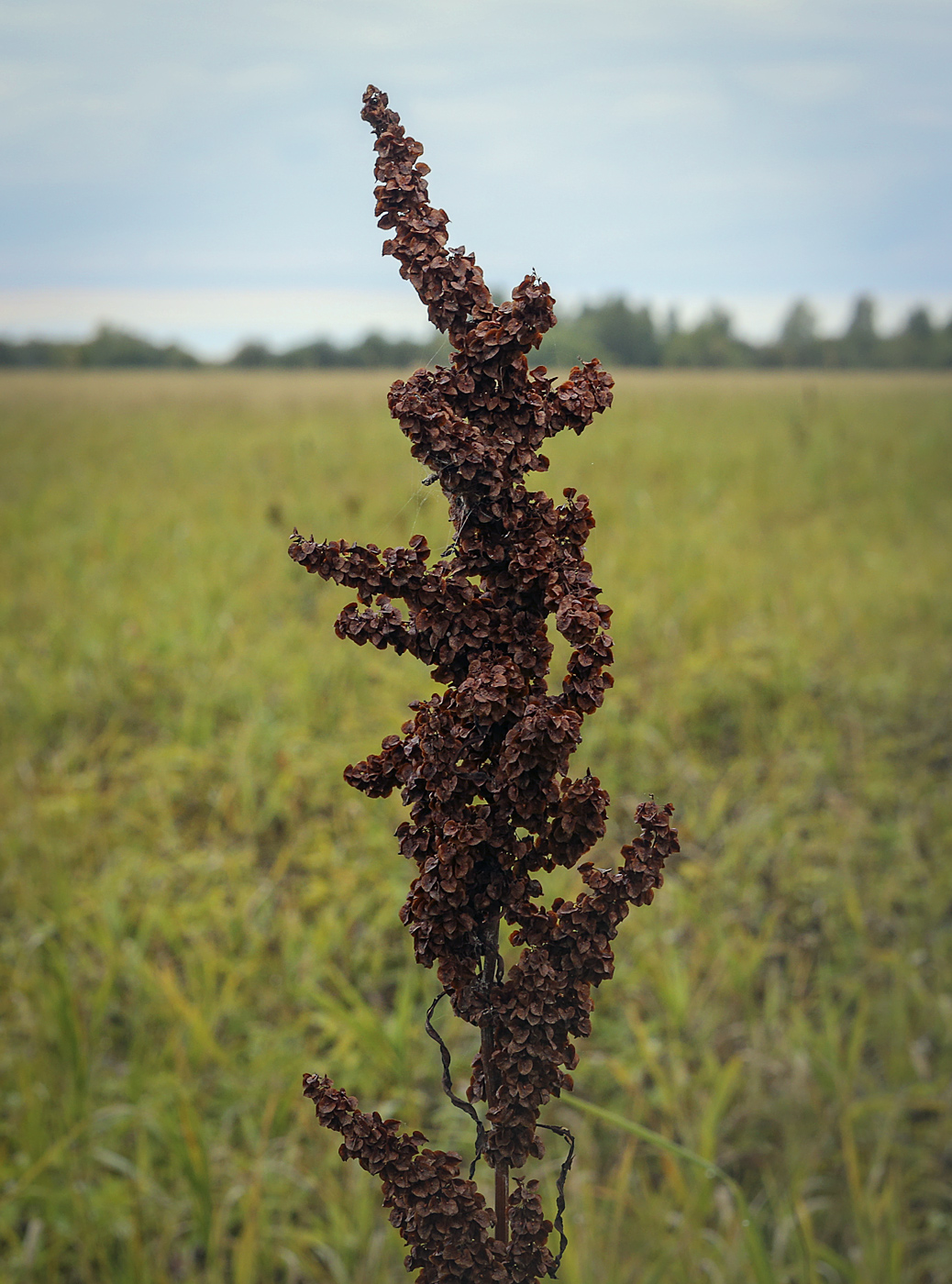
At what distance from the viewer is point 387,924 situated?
413cm

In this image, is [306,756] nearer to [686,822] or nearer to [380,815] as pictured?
Answer: [380,815]

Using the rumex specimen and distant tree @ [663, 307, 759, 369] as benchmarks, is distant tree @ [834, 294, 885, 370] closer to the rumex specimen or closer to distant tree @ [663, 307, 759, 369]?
distant tree @ [663, 307, 759, 369]

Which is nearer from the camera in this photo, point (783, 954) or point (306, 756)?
point (783, 954)

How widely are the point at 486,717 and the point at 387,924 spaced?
341 cm

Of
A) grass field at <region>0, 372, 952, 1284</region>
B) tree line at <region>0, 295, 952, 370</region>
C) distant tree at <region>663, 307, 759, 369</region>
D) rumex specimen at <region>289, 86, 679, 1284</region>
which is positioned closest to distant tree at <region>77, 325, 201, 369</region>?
tree line at <region>0, 295, 952, 370</region>

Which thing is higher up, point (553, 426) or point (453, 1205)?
point (553, 426)

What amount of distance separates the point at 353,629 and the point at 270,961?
3236 millimetres

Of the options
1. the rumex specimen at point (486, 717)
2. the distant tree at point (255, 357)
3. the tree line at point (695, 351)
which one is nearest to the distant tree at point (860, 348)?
the tree line at point (695, 351)

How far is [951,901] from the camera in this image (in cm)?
418

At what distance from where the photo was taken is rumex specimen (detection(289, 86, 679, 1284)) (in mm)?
965

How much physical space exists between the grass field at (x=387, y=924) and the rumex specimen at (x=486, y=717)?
0.16 m

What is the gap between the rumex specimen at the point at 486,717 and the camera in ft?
3.17

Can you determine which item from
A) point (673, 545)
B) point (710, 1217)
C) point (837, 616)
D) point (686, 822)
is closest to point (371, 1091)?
point (710, 1217)

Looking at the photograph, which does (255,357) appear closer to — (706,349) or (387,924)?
(706,349)
